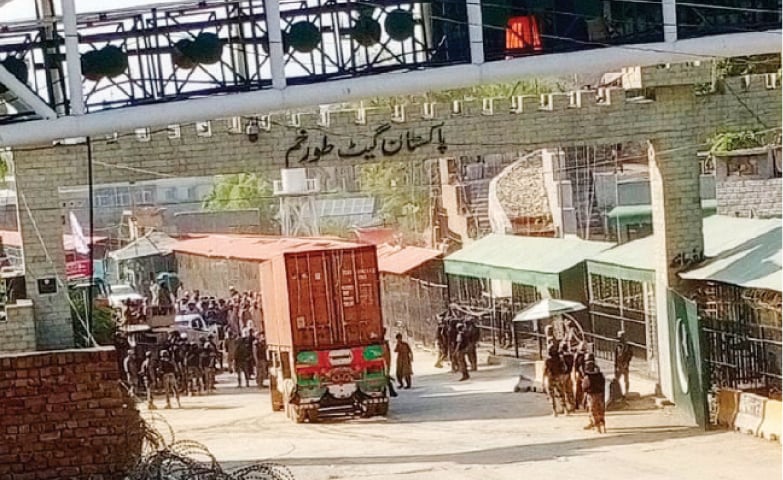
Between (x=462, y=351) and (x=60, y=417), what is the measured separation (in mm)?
→ 11799

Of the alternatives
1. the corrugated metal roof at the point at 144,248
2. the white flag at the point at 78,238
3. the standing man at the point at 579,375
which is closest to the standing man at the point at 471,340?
the standing man at the point at 579,375

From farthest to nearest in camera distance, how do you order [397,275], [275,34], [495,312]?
[397,275], [495,312], [275,34]

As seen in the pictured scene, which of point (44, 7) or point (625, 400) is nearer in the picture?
point (44, 7)

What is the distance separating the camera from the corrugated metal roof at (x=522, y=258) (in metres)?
23.7

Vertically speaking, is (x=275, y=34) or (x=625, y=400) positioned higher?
(x=275, y=34)

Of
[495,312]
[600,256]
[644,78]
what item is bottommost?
[495,312]

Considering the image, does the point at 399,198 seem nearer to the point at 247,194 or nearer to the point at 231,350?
the point at 247,194

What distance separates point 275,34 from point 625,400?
388 inches

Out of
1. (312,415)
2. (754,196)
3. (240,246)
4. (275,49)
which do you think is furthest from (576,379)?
(240,246)

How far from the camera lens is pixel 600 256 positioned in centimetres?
2217

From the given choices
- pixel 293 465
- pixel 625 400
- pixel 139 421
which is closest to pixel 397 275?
pixel 625 400

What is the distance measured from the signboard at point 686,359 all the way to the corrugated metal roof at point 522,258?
4.81 meters

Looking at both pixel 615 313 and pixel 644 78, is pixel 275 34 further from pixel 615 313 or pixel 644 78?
pixel 615 313

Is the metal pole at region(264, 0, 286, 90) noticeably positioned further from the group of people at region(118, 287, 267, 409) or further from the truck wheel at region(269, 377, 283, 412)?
the group of people at region(118, 287, 267, 409)
